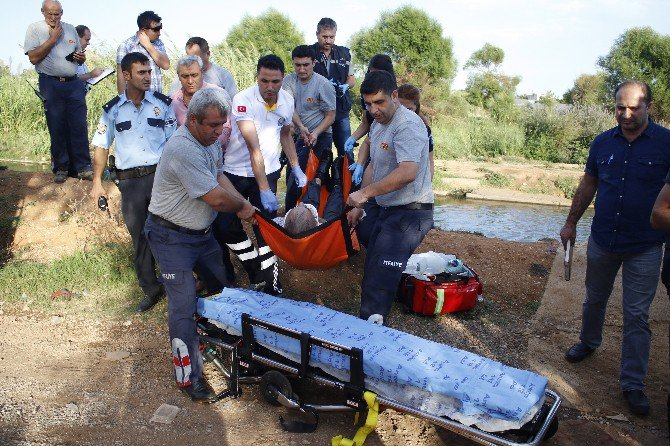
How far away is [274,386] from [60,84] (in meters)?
4.85

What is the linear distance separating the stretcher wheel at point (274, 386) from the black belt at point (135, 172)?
1.97 meters

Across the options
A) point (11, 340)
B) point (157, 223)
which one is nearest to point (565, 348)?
point (157, 223)

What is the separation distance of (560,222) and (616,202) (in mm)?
7328

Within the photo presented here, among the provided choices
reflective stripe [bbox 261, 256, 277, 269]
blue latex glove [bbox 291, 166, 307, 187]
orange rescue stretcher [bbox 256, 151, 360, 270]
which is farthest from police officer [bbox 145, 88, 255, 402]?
blue latex glove [bbox 291, 166, 307, 187]

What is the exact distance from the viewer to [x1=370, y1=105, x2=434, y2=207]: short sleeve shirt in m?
3.83

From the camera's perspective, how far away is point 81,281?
5.34m

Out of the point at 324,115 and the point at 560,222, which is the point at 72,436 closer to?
the point at 324,115

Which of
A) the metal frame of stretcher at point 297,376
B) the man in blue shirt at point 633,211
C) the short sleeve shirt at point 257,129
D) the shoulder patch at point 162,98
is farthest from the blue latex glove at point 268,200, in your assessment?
the man in blue shirt at point 633,211

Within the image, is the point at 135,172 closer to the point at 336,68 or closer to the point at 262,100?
the point at 262,100

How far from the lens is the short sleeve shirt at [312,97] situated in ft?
18.8

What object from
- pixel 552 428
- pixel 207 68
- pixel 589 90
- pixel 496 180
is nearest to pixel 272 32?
pixel 589 90

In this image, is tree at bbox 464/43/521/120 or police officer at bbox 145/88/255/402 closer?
police officer at bbox 145/88/255/402

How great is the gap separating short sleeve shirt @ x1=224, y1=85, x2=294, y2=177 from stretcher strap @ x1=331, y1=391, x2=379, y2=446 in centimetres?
233

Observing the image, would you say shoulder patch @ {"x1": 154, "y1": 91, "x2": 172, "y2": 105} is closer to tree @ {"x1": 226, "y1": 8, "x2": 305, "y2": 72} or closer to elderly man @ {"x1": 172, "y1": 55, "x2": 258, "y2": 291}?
elderly man @ {"x1": 172, "y1": 55, "x2": 258, "y2": 291}
